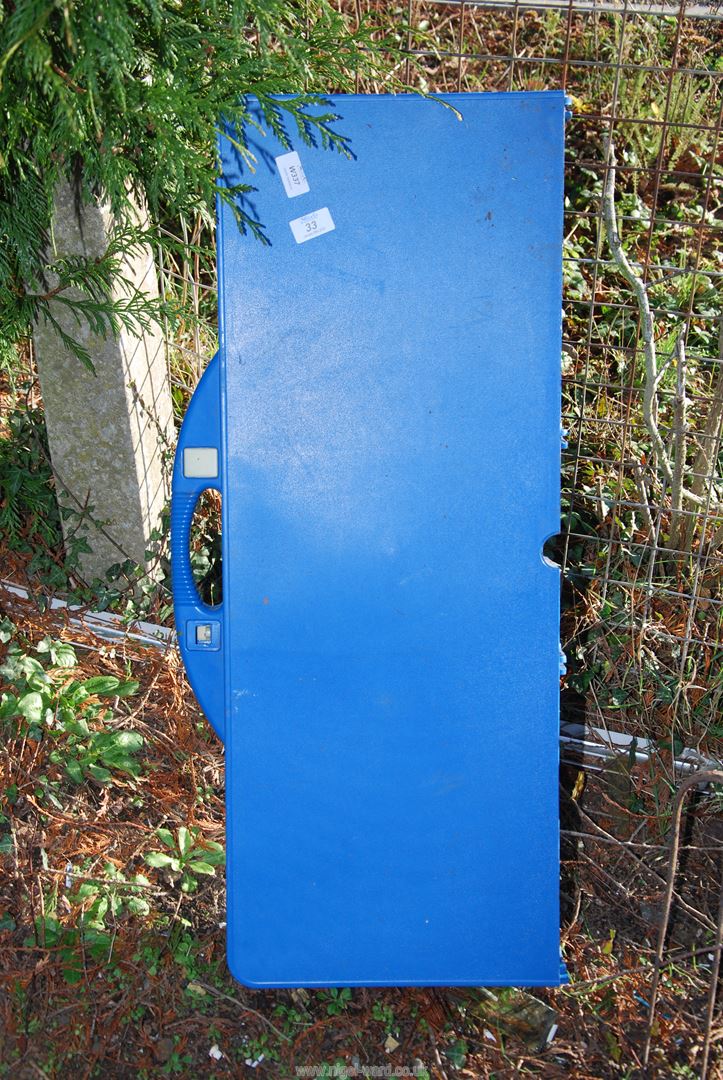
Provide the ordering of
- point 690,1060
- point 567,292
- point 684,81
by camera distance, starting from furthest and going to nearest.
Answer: point 684,81
point 567,292
point 690,1060

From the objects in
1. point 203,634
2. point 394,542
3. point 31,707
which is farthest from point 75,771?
point 394,542

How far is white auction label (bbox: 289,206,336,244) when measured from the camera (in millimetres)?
1938

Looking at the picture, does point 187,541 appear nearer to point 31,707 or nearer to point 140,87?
point 31,707

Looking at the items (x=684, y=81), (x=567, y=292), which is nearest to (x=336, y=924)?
(x=567, y=292)

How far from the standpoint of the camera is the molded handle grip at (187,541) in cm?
207

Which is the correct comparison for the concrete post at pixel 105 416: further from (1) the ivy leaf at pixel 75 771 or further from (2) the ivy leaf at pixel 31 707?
(1) the ivy leaf at pixel 75 771

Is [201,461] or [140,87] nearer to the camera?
[140,87]

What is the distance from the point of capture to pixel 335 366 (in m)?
1.95

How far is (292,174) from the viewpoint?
194 cm

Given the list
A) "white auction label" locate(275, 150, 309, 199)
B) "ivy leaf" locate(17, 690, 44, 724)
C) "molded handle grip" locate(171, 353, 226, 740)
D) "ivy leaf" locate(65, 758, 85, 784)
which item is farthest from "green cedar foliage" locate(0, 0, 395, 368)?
"ivy leaf" locate(65, 758, 85, 784)

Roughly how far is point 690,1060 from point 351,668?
3.75ft

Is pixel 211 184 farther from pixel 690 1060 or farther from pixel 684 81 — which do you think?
pixel 684 81

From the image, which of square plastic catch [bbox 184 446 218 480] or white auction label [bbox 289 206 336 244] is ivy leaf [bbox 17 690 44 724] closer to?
square plastic catch [bbox 184 446 218 480]

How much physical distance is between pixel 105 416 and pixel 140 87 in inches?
45.1
